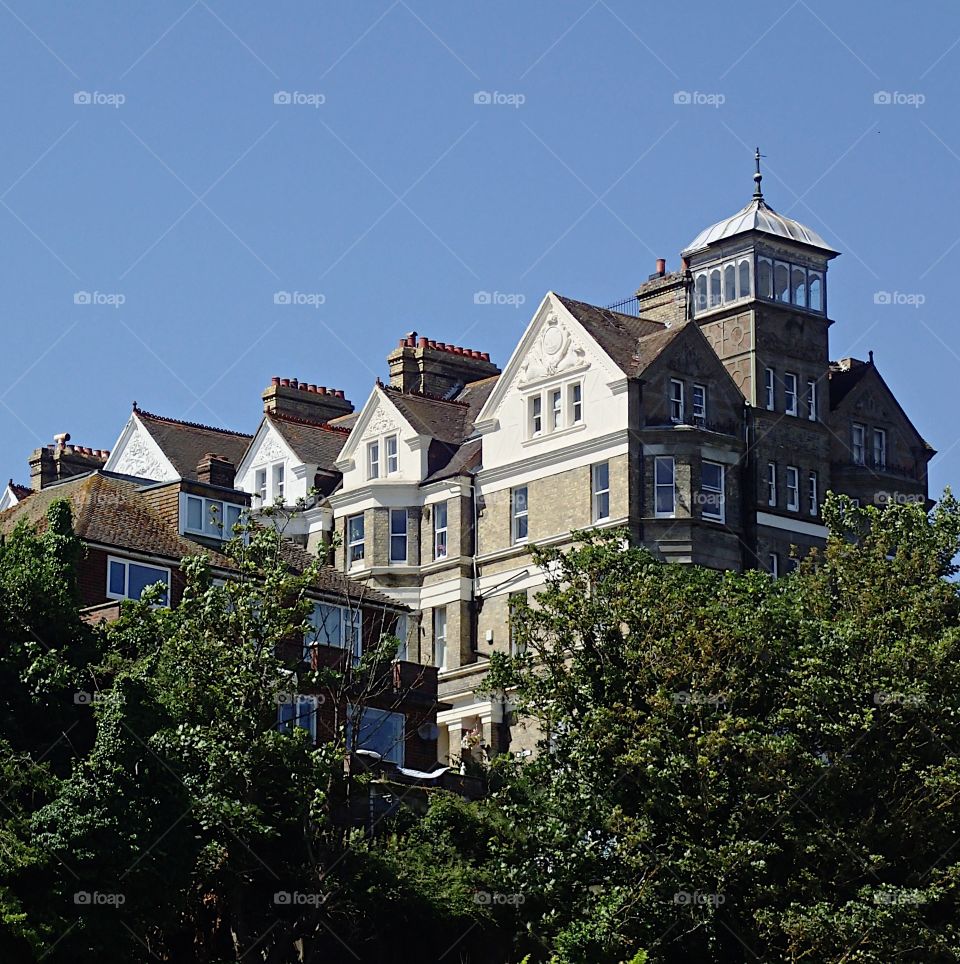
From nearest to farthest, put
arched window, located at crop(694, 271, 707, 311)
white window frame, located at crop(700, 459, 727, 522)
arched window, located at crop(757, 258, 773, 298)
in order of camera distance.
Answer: white window frame, located at crop(700, 459, 727, 522) < arched window, located at crop(757, 258, 773, 298) < arched window, located at crop(694, 271, 707, 311)

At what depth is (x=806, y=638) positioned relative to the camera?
157ft

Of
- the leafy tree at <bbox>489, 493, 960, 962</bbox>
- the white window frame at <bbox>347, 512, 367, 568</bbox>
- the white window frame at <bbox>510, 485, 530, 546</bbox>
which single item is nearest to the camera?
the leafy tree at <bbox>489, 493, 960, 962</bbox>

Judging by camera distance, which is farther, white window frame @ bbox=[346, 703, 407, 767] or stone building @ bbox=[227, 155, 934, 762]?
stone building @ bbox=[227, 155, 934, 762]

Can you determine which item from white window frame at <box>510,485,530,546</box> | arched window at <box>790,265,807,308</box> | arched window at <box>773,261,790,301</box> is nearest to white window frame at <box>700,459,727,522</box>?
white window frame at <box>510,485,530,546</box>

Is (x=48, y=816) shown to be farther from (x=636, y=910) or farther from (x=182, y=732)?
(x=636, y=910)

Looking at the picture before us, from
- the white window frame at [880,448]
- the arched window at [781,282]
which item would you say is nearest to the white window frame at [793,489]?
the white window frame at [880,448]

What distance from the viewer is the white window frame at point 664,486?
70125mm

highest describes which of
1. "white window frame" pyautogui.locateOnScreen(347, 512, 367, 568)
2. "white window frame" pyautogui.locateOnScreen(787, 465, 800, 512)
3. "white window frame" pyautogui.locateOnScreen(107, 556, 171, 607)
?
"white window frame" pyautogui.locateOnScreen(787, 465, 800, 512)

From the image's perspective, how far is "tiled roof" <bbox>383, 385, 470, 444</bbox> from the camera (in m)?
76.9

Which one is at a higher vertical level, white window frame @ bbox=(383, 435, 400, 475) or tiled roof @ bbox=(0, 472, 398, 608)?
white window frame @ bbox=(383, 435, 400, 475)

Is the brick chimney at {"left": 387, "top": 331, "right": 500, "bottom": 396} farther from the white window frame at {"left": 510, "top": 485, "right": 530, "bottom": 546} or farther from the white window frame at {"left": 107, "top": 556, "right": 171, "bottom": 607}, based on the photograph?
the white window frame at {"left": 107, "top": 556, "right": 171, "bottom": 607}

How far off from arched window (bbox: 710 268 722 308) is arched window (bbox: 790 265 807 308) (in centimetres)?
248

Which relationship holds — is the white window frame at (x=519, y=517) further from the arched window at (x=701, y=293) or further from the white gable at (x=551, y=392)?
the arched window at (x=701, y=293)

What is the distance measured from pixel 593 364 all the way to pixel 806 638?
2537 cm
